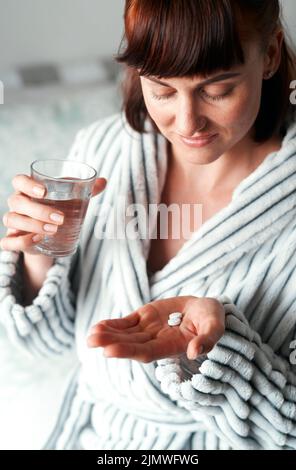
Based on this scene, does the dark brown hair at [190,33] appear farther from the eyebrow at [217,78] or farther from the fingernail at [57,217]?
the fingernail at [57,217]

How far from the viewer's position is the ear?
Result: 2.92ft

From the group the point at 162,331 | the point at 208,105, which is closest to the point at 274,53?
the point at 208,105

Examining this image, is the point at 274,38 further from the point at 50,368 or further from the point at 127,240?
the point at 50,368

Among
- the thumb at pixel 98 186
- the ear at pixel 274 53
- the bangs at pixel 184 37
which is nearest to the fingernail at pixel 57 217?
the thumb at pixel 98 186

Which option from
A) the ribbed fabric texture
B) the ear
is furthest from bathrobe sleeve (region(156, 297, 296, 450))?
the ear

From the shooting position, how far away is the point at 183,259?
997mm

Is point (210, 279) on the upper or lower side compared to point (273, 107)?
lower

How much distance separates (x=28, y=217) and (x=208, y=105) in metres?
0.28

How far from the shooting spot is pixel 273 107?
101 centimetres

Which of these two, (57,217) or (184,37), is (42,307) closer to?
(57,217)

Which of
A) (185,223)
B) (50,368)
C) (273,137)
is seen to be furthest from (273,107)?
(50,368)

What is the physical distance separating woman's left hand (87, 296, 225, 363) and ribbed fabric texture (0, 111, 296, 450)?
52mm

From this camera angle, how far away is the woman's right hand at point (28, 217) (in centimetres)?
86

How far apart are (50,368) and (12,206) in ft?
1.63
